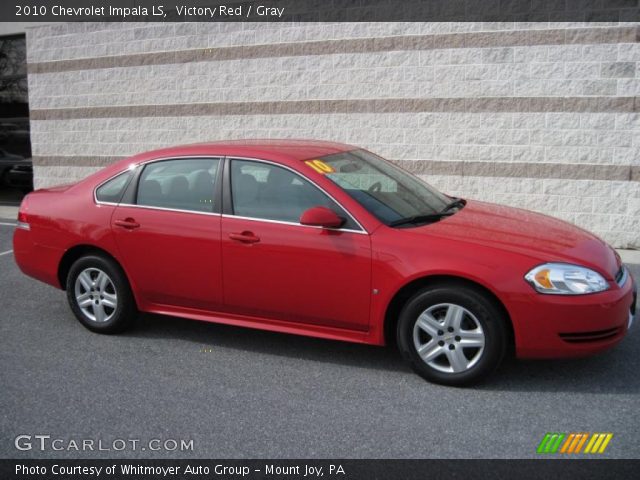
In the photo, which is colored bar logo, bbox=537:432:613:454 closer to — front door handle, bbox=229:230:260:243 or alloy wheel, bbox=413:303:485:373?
alloy wheel, bbox=413:303:485:373

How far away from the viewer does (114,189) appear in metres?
5.69

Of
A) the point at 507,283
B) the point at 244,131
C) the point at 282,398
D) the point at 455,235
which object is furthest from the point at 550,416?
the point at 244,131

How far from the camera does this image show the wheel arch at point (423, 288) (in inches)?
174

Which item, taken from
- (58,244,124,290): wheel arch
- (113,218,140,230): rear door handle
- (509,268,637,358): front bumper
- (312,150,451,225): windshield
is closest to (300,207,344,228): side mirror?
(312,150,451,225): windshield

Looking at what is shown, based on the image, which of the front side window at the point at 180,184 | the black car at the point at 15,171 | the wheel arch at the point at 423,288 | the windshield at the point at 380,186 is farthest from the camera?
the black car at the point at 15,171

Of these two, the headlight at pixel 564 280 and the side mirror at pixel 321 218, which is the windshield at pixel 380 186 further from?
the headlight at pixel 564 280

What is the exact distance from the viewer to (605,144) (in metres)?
8.50

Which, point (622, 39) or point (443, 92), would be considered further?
point (443, 92)

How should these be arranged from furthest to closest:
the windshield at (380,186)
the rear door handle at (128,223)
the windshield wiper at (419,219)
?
the rear door handle at (128,223) < the windshield at (380,186) < the windshield wiper at (419,219)

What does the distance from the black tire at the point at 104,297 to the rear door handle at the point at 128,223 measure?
1.08 feet

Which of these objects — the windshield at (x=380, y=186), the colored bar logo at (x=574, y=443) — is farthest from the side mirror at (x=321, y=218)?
the colored bar logo at (x=574, y=443)

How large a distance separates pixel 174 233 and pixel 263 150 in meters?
0.89
